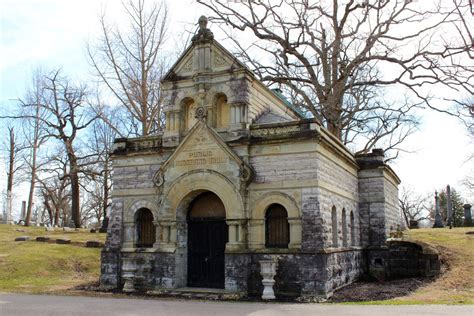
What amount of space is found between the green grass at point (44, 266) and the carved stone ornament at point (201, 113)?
7579 mm

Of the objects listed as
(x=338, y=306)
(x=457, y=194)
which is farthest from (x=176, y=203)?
(x=457, y=194)

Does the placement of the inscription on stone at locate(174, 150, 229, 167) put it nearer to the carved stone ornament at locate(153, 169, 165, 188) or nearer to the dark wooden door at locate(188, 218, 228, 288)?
the carved stone ornament at locate(153, 169, 165, 188)

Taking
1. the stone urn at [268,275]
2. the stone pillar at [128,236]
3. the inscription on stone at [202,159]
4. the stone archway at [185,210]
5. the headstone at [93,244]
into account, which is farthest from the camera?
the headstone at [93,244]

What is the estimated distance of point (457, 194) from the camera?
2231 inches

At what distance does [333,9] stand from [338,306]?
19.7 meters

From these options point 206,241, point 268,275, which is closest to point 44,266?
point 206,241

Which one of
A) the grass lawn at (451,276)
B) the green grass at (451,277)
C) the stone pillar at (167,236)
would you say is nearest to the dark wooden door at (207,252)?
the stone pillar at (167,236)

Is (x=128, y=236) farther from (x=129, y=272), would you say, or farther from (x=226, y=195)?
(x=226, y=195)

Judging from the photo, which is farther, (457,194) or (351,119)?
(457,194)

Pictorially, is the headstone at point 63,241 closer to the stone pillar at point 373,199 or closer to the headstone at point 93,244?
the headstone at point 93,244

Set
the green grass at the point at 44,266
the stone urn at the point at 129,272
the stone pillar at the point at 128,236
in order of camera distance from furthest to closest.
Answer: the green grass at the point at 44,266 < the stone pillar at the point at 128,236 < the stone urn at the point at 129,272

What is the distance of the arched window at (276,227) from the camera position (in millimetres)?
15770

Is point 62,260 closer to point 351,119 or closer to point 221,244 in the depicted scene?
point 221,244

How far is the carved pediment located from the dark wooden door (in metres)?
1.87
